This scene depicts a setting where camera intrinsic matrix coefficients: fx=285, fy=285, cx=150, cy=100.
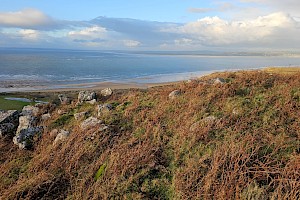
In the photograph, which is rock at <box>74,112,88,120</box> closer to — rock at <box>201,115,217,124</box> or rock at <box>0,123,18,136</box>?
rock at <box>0,123,18,136</box>

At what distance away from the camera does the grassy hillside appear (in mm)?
6496

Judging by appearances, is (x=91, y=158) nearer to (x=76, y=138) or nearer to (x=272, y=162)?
(x=76, y=138)

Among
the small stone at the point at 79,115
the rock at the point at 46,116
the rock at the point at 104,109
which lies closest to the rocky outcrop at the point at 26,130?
the rock at the point at 46,116

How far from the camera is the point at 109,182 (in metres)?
6.98

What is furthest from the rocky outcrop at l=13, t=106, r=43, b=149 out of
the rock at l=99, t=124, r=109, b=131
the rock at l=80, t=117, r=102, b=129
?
the rock at l=99, t=124, r=109, b=131

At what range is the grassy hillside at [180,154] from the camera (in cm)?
650

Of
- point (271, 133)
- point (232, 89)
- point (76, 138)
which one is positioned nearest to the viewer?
point (271, 133)

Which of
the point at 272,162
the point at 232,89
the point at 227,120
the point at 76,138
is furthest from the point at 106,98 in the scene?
the point at 272,162

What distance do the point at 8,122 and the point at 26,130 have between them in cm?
191

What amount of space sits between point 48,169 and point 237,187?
5.17 metres

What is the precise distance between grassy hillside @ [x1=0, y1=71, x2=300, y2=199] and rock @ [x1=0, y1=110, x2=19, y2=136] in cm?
119

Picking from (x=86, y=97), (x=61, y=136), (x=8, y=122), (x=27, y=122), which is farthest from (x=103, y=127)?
(x=8, y=122)

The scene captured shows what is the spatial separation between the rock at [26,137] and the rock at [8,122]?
1.19 meters

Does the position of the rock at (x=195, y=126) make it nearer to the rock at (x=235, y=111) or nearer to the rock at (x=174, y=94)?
the rock at (x=235, y=111)
